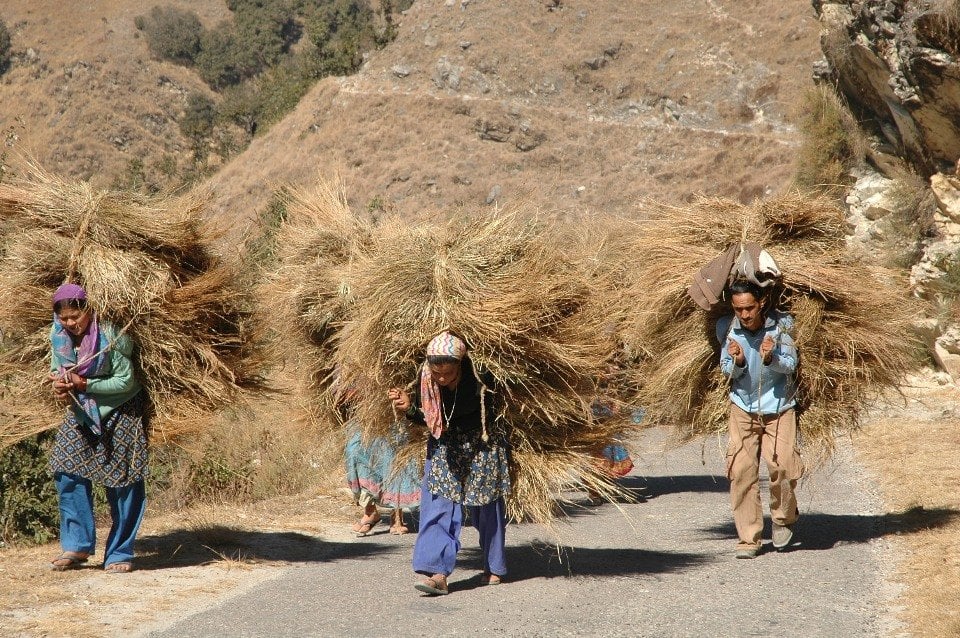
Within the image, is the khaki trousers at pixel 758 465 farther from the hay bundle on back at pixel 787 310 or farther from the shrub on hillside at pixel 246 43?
the shrub on hillside at pixel 246 43

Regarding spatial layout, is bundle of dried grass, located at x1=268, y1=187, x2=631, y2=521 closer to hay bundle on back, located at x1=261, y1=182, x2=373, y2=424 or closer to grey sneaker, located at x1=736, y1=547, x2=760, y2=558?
grey sneaker, located at x1=736, y1=547, x2=760, y2=558

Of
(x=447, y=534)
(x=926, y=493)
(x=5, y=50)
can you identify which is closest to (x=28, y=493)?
(x=447, y=534)

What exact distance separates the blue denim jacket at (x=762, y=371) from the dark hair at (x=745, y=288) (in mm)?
188

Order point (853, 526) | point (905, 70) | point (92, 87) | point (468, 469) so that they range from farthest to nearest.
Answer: point (92, 87) < point (905, 70) < point (853, 526) < point (468, 469)

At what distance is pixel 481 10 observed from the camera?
2173 inches

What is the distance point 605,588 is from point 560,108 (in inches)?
1742

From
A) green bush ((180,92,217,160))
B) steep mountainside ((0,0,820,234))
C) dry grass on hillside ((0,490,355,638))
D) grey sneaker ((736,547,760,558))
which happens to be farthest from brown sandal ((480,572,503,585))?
green bush ((180,92,217,160))

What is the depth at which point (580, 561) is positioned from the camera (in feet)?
19.7

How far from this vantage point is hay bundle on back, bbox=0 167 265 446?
5609 millimetres

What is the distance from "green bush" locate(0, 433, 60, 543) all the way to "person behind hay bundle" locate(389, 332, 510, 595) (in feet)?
11.1

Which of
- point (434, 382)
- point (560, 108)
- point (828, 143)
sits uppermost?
point (560, 108)

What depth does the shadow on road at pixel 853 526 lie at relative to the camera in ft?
20.9

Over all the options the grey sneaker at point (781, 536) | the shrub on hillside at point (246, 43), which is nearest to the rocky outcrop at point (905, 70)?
the grey sneaker at point (781, 536)

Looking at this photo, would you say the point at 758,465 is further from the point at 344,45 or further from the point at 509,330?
the point at 344,45
